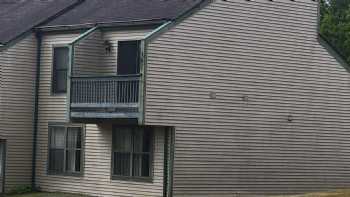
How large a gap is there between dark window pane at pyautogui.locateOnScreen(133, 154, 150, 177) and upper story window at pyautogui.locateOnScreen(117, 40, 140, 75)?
2.92 meters

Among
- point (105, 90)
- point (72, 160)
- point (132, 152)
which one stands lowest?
point (72, 160)

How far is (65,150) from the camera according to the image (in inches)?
1416

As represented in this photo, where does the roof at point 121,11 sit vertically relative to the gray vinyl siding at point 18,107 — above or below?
above

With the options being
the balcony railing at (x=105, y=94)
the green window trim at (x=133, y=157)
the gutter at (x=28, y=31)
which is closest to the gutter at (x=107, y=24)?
the gutter at (x=28, y=31)

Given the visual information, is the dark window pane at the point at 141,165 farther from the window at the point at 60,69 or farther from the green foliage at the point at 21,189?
the green foliage at the point at 21,189

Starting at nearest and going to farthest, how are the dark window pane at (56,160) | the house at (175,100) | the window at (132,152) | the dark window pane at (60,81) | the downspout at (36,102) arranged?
the house at (175,100) < the window at (132,152) < the dark window pane at (56,160) < the dark window pane at (60,81) < the downspout at (36,102)

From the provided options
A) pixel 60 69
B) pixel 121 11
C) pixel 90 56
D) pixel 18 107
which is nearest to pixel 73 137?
pixel 18 107

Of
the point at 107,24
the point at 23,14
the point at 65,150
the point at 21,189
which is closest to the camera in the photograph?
the point at 107,24

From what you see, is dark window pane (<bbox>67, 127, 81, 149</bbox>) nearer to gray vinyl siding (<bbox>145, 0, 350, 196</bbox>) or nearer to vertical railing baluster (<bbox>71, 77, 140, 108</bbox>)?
vertical railing baluster (<bbox>71, 77, 140, 108</bbox>)

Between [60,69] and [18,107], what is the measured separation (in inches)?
83.1

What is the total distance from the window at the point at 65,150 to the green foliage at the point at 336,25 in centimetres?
2666

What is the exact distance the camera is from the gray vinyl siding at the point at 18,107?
35.8 meters

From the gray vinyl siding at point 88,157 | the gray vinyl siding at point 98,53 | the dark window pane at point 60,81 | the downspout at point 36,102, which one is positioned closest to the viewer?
the gray vinyl siding at point 88,157

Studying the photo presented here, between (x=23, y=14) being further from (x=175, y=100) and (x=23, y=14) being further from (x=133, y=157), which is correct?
(x=175, y=100)
